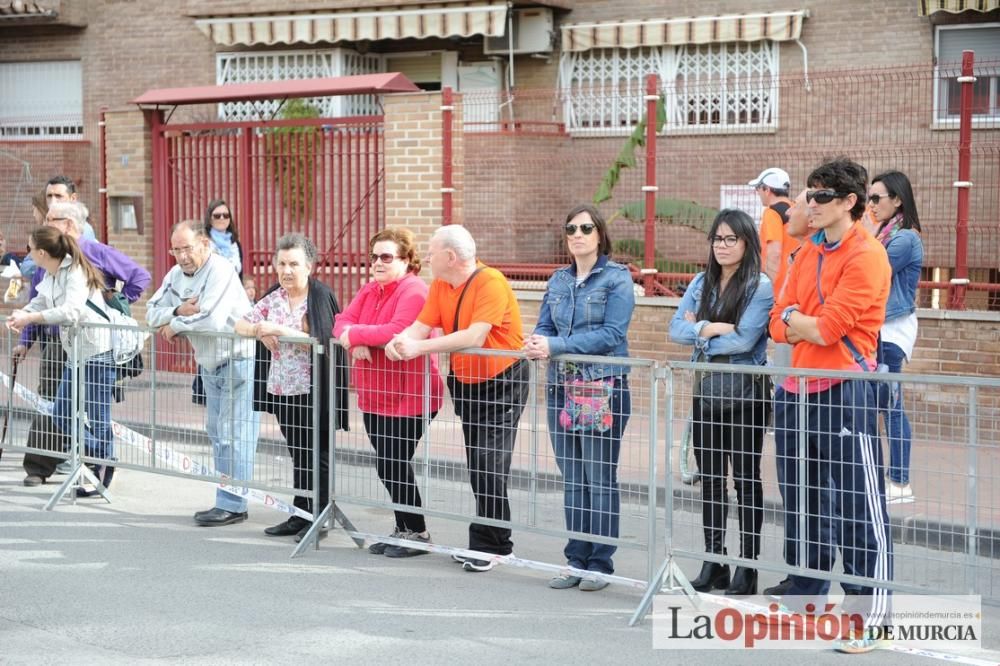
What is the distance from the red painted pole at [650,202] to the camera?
502 inches

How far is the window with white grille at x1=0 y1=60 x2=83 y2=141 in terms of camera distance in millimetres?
22672

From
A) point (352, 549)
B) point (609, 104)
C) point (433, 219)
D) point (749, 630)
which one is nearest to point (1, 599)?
point (352, 549)

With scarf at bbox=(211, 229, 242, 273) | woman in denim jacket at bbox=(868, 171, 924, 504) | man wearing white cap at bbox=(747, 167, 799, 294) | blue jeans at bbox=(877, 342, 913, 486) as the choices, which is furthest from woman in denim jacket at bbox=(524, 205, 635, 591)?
scarf at bbox=(211, 229, 242, 273)

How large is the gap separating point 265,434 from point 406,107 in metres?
5.97

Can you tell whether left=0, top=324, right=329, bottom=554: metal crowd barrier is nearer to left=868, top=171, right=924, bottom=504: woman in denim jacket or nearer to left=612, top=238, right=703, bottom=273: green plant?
left=868, top=171, right=924, bottom=504: woman in denim jacket

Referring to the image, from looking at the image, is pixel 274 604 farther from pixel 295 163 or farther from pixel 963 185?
pixel 295 163

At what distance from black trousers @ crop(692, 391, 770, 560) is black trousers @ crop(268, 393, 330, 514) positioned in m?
2.28

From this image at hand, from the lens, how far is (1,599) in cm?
663

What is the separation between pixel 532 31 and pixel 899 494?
1383 cm

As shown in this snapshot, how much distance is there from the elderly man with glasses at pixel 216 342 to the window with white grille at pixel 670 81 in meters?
9.37

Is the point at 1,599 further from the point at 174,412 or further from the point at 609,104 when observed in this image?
the point at 609,104

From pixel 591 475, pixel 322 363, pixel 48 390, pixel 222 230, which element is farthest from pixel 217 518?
pixel 222 230

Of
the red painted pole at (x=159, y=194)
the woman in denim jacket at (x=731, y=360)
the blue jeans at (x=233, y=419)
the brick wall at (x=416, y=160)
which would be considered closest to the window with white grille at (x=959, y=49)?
the brick wall at (x=416, y=160)

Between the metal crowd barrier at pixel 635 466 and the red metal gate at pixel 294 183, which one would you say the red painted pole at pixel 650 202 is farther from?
the metal crowd barrier at pixel 635 466
